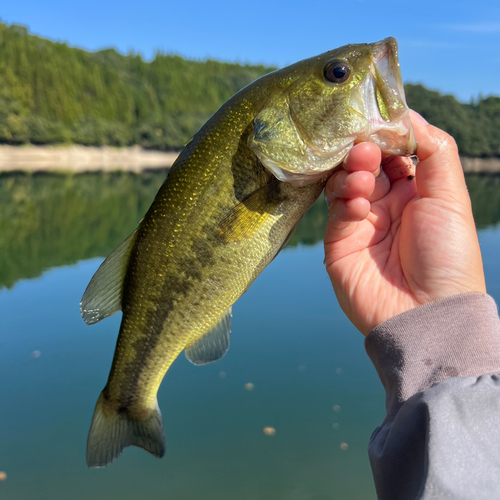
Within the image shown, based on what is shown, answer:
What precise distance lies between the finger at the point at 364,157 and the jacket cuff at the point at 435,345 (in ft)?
2.22

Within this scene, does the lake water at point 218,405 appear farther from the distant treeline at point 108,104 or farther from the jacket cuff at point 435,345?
the distant treeline at point 108,104

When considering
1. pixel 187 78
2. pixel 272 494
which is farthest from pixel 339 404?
pixel 187 78

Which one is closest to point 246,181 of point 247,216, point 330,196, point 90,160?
point 247,216

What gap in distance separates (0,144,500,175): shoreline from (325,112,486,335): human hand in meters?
50.6

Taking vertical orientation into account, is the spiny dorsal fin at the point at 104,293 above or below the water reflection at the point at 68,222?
below

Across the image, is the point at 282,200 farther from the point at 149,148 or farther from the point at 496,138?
the point at 496,138

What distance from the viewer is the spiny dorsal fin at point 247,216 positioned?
7.28 ft

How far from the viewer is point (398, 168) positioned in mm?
2641

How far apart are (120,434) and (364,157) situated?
2030mm

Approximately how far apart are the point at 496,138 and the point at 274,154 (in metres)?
88.5

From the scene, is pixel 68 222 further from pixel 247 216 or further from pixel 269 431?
pixel 247 216

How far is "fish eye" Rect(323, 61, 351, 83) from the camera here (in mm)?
2154

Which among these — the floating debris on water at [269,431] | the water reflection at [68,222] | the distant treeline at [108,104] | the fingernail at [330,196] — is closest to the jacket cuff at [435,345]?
the fingernail at [330,196]

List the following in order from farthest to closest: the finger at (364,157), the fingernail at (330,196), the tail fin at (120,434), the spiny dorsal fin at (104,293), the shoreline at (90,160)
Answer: the shoreline at (90,160)
the tail fin at (120,434)
the spiny dorsal fin at (104,293)
the fingernail at (330,196)
the finger at (364,157)
